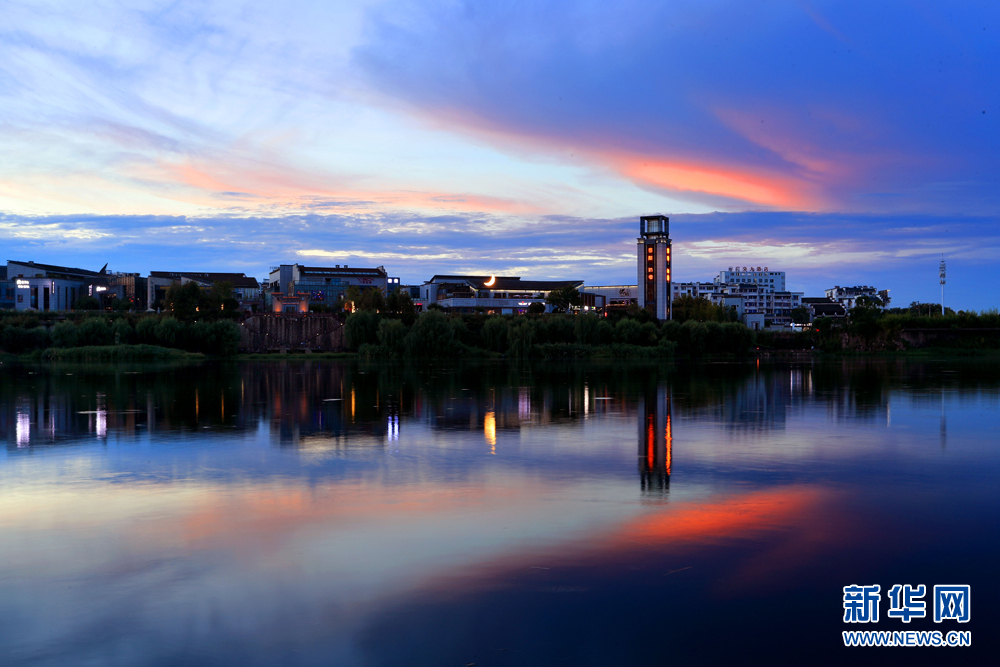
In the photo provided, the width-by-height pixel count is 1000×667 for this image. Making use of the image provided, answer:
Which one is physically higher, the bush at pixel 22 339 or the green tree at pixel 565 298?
the green tree at pixel 565 298

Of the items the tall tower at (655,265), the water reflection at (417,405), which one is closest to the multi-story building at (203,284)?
the tall tower at (655,265)

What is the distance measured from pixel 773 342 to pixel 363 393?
8117 centimetres

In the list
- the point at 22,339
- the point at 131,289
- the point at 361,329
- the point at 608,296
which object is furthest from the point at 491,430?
the point at 608,296

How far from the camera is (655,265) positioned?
120688mm

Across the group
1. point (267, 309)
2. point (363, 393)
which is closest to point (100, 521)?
point (363, 393)

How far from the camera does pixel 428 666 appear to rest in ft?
18.5

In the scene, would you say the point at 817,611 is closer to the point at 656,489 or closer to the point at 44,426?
the point at 656,489

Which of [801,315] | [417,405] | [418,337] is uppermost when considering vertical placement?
[801,315]

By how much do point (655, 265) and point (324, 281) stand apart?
2232 inches

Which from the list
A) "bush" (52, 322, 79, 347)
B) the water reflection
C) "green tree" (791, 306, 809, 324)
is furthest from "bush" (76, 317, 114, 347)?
"green tree" (791, 306, 809, 324)

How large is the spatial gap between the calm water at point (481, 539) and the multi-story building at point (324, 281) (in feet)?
369

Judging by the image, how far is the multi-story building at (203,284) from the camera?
11866 centimetres

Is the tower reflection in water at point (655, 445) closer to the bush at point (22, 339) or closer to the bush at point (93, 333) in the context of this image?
the bush at point (93, 333)

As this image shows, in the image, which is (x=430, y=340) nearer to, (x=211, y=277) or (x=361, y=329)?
(x=361, y=329)
